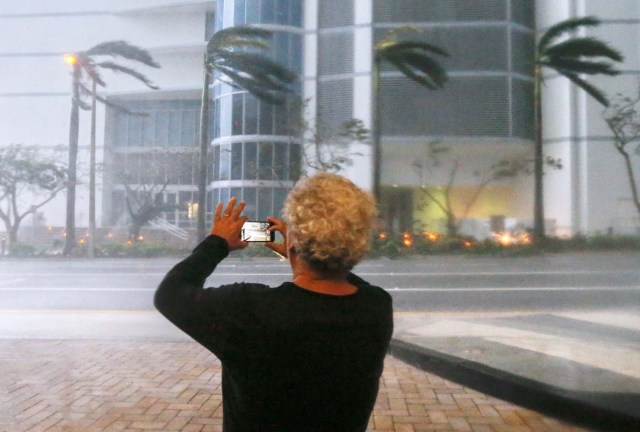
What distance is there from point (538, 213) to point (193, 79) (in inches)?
98.9

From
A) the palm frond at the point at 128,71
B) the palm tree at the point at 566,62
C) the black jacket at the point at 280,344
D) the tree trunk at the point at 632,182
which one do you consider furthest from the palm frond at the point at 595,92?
the black jacket at the point at 280,344

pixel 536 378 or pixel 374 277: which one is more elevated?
pixel 374 277

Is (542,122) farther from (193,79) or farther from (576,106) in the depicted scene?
(193,79)

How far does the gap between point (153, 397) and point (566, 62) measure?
3591 mm

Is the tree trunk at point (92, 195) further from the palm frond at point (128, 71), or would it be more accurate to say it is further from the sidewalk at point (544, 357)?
the sidewalk at point (544, 357)

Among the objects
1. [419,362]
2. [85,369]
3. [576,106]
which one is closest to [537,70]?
[576,106]

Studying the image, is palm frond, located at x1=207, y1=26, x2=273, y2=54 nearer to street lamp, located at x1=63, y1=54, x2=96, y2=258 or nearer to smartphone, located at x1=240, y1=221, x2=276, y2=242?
street lamp, located at x1=63, y1=54, x2=96, y2=258

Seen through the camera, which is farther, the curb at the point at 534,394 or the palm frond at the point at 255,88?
the palm frond at the point at 255,88

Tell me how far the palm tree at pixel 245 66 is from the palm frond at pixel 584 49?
70.6 inches

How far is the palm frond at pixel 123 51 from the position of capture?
4.51 m

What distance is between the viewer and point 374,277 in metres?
4.58

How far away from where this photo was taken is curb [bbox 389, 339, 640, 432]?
376 centimetres

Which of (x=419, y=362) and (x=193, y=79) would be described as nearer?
(x=193, y=79)

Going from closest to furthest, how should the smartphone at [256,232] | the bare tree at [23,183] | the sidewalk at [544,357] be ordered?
the smartphone at [256,232]
the sidewalk at [544,357]
the bare tree at [23,183]
